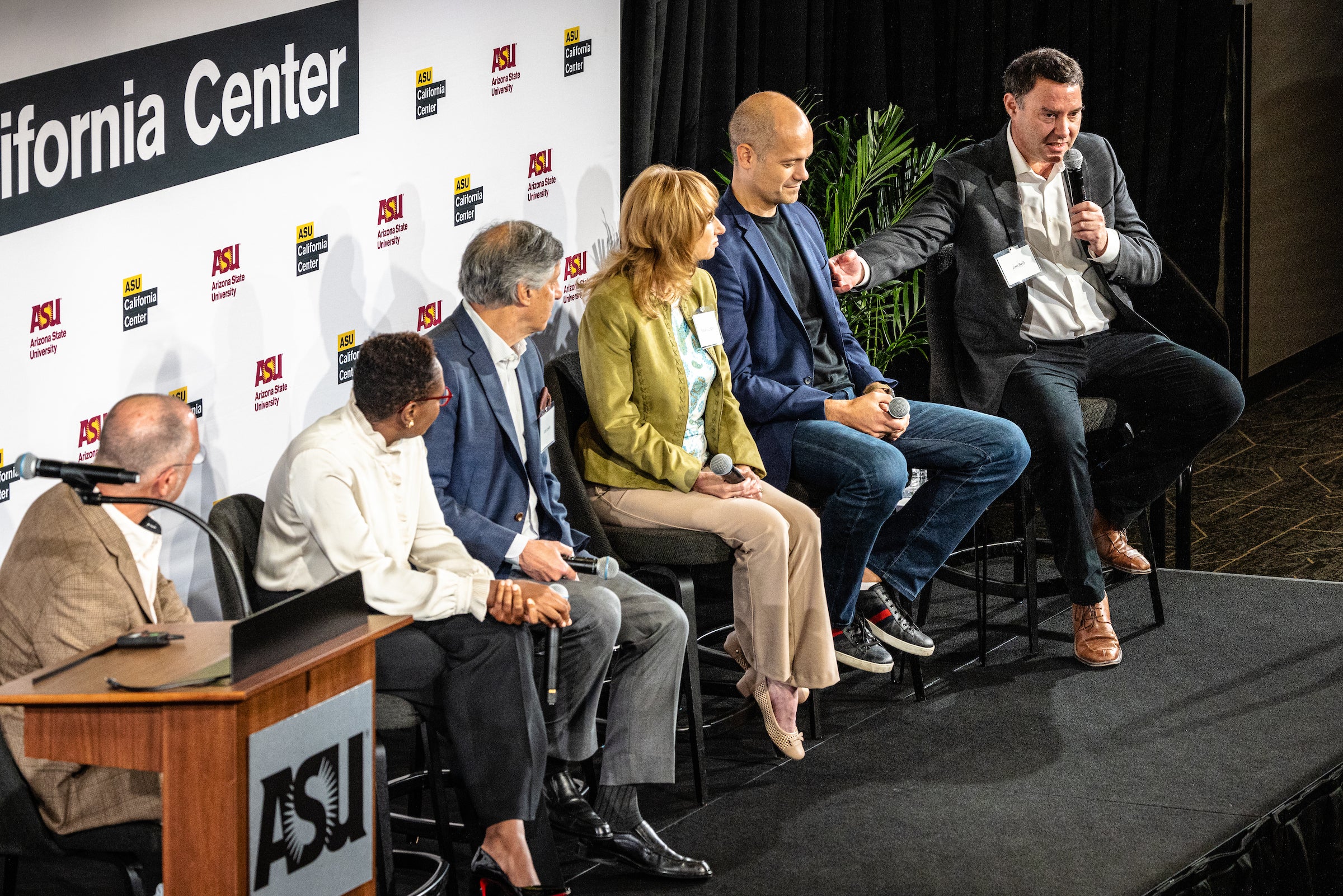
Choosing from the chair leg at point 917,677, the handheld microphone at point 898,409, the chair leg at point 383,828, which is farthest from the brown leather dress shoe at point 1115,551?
the chair leg at point 383,828

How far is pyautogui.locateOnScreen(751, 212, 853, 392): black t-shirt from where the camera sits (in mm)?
4059

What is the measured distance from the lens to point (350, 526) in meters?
2.78

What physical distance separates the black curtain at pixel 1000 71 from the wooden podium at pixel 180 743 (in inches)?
124

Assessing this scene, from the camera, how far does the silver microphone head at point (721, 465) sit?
11.8ft

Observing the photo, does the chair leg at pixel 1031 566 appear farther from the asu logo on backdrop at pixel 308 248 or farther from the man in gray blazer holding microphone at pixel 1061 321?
the asu logo on backdrop at pixel 308 248

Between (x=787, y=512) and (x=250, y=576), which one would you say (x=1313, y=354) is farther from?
(x=250, y=576)

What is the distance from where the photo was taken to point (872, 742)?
3779 millimetres

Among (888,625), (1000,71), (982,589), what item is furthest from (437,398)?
(1000,71)

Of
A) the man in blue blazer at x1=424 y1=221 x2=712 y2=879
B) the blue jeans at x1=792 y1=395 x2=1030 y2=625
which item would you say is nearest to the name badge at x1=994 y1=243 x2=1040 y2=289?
the blue jeans at x1=792 y1=395 x2=1030 y2=625

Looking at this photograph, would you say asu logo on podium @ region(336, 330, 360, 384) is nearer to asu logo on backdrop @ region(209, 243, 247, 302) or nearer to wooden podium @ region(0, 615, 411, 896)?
asu logo on backdrop @ region(209, 243, 247, 302)

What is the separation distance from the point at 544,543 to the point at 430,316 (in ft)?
2.94

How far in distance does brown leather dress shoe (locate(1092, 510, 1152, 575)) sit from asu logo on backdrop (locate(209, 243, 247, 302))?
105 inches

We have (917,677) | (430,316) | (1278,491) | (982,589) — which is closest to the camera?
(430,316)

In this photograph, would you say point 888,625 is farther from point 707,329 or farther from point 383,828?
point 383,828
